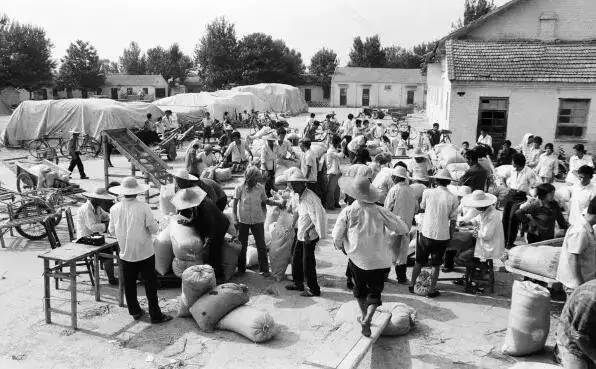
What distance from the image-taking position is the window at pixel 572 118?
16.8 metres

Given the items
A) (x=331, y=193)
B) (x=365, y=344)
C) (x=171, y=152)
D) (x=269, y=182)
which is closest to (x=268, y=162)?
(x=269, y=182)

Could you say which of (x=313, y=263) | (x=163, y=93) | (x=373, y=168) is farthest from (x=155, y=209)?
(x=163, y=93)

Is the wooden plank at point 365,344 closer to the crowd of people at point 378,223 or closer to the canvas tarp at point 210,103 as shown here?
the crowd of people at point 378,223

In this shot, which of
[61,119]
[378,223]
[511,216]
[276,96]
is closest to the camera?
[378,223]

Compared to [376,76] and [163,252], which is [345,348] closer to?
[163,252]

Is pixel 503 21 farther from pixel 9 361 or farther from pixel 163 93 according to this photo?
pixel 163 93

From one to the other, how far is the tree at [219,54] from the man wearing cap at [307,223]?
5159 centimetres

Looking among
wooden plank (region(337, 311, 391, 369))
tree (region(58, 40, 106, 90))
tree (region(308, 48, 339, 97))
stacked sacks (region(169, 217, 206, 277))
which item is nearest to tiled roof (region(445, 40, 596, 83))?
stacked sacks (region(169, 217, 206, 277))

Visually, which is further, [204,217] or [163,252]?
[163,252]

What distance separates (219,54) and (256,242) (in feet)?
170

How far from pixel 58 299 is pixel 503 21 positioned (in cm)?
1691

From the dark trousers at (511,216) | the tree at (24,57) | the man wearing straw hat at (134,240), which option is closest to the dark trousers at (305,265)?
the man wearing straw hat at (134,240)

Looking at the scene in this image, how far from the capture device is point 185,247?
6.78 m

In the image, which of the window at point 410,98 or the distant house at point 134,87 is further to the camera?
the distant house at point 134,87
